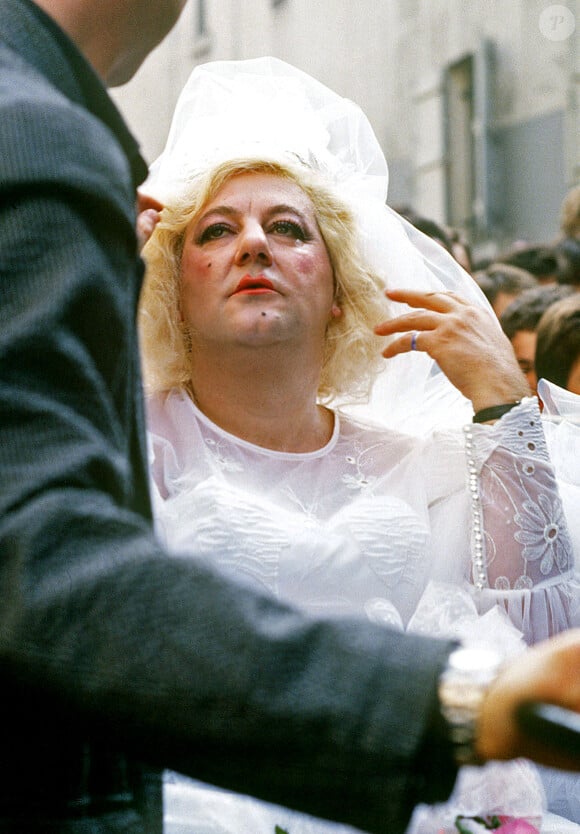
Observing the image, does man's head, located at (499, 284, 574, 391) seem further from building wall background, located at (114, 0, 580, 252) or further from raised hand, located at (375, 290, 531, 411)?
building wall background, located at (114, 0, 580, 252)

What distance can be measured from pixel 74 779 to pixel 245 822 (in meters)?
0.91

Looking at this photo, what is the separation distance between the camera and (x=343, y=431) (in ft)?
8.86

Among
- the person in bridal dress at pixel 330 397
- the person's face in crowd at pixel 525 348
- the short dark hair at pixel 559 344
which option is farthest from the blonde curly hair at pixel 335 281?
the person's face in crowd at pixel 525 348

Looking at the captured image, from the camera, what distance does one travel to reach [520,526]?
2346mm

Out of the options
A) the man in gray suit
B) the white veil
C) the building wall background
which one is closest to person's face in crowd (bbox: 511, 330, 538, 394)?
the white veil

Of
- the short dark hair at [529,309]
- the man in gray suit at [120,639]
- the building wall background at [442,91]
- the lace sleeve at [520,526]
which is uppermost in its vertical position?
the man in gray suit at [120,639]

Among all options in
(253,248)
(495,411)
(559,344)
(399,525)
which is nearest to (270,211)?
(253,248)

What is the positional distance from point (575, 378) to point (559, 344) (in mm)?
100

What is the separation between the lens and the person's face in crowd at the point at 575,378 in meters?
3.15

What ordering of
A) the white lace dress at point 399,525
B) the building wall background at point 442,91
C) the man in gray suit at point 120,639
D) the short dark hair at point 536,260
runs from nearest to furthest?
the man in gray suit at point 120,639 → the white lace dress at point 399,525 → the short dark hair at point 536,260 → the building wall background at point 442,91

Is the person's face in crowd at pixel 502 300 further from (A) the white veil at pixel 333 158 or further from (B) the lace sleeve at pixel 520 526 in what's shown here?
(B) the lace sleeve at pixel 520 526

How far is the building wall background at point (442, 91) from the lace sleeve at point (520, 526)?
6968 millimetres

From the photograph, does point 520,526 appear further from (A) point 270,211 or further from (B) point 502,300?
(B) point 502,300

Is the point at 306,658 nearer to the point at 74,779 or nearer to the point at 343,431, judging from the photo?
the point at 74,779
